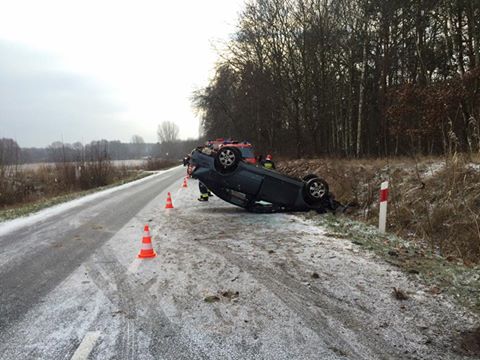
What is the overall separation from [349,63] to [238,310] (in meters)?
22.1

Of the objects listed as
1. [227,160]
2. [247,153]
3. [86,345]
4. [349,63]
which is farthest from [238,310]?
[349,63]

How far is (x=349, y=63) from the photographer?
23.3m

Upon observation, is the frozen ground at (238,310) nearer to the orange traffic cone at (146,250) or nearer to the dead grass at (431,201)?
the orange traffic cone at (146,250)

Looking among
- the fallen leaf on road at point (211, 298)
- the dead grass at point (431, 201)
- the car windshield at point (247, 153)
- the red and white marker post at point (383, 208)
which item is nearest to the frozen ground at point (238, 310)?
the fallen leaf on road at point (211, 298)

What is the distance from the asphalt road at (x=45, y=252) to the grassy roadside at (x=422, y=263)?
4578 mm

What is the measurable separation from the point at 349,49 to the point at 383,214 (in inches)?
701

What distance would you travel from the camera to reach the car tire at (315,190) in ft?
33.6

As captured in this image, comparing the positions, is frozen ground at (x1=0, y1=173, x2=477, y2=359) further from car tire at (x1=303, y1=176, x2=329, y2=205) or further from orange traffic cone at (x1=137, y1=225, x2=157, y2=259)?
car tire at (x1=303, y1=176, x2=329, y2=205)

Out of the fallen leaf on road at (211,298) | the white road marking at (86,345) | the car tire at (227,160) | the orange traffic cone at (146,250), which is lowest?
the fallen leaf on road at (211,298)

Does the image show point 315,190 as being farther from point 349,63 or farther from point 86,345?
point 349,63

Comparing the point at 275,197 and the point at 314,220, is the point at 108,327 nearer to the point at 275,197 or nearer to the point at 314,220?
the point at 314,220

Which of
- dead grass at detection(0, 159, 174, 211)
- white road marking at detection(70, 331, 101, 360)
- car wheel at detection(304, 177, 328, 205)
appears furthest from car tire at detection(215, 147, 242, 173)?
dead grass at detection(0, 159, 174, 211)

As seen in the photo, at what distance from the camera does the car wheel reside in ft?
33.5

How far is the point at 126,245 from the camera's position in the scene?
711 cm
